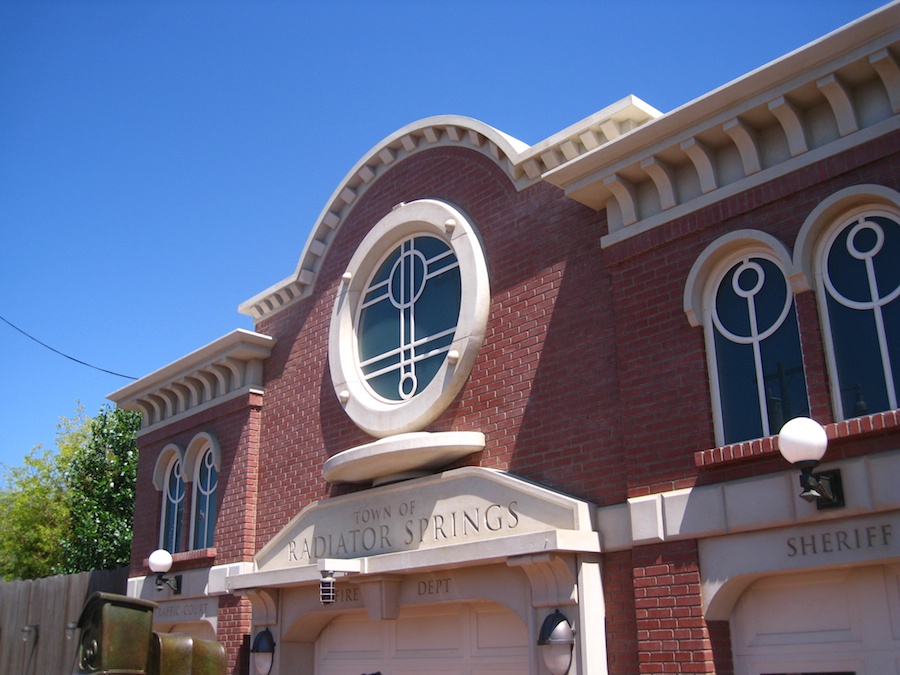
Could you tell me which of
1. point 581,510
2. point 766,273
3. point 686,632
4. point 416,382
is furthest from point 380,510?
point 766,273

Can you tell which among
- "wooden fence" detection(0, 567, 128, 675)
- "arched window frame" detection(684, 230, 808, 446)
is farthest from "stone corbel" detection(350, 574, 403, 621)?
"wooden fence" detection(0, 567, 128, 675)

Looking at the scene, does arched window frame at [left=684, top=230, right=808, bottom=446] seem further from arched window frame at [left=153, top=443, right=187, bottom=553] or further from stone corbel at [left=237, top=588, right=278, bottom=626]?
arched window frame at [left=153, top=443, right=187, bottom=553]

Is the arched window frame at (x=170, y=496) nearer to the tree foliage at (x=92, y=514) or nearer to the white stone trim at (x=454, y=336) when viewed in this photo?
the white stone trim at (x=454, y=336)

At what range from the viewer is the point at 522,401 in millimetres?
10008

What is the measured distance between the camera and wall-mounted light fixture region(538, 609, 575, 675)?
845 centimetres

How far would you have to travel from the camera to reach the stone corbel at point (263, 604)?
1217cm

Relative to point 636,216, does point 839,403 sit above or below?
below

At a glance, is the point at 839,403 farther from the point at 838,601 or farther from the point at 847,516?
the point at 838,601

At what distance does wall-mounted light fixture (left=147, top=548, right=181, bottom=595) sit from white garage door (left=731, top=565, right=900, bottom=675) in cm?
889

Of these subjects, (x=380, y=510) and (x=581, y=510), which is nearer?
(x=581, y=510)

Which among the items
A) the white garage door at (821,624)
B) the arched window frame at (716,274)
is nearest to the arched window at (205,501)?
the arched window frame at (716,274)

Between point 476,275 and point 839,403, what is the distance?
454cm

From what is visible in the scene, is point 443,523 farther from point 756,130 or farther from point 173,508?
point 173,508

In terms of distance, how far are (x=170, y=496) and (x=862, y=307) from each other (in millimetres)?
11873
